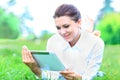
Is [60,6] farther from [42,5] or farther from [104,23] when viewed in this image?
[104,23]

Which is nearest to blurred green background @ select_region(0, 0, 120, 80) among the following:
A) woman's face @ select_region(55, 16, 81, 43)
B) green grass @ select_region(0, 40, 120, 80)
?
green grass @ select_region(0, 40, 120, 80)

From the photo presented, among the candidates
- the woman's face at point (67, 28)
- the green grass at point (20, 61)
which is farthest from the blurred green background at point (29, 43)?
the woman's face at point (67, 28)

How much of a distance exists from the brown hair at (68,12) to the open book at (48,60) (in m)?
0.22

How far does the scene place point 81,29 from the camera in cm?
202

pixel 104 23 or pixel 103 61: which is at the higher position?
pixel 104 23

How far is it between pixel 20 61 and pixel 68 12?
0.40m

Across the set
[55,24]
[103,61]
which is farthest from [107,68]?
[55,24]

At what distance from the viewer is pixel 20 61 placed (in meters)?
2.11

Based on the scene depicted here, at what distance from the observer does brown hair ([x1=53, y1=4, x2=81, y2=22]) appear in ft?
6.49

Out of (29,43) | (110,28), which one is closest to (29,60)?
(29,43)

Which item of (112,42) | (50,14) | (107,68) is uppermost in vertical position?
(50,14)

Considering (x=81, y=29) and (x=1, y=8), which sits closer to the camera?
(x=81, y=29)

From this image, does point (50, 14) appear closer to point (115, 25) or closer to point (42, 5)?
point (42, 5)

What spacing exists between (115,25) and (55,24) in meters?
0.36
